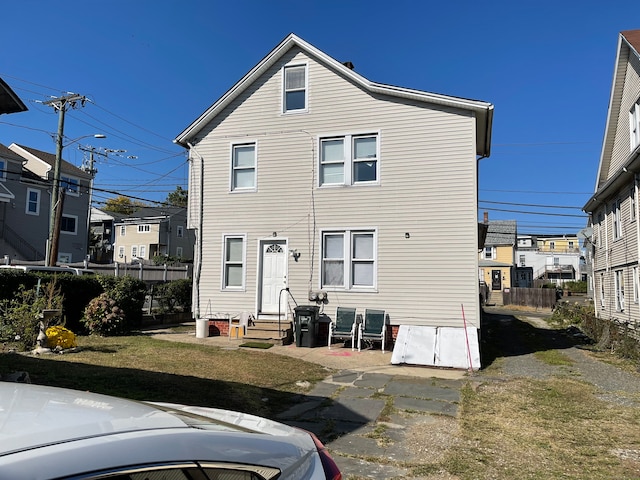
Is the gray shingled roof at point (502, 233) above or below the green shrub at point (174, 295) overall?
above

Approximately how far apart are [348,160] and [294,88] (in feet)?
9.43

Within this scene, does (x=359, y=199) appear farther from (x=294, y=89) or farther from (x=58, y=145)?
(x=58, y=145)

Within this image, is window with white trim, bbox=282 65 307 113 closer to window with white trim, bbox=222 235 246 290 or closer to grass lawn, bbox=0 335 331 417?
window with white trim, bbox=222 235 246 290

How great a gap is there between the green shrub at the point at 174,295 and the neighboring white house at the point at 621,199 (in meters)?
15.0

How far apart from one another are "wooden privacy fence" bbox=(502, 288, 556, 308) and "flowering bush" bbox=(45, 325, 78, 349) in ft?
98.0

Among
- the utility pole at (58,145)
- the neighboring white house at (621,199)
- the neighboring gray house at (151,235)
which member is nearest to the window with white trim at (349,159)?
the neighboring white house at (621,199)

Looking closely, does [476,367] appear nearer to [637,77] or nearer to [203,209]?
[203,209]

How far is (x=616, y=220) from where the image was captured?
16.1 metres

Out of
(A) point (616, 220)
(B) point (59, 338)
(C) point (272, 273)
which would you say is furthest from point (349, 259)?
(A) point (616, 220)

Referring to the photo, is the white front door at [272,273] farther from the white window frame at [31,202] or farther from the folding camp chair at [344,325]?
the white window frame at [31,202]

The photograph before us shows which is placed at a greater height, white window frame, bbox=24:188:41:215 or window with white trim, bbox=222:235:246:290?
white window frame, bbox=24:188:41:215

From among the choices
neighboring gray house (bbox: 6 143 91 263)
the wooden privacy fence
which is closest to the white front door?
neighboring gray house (bbox: 6 143 91 263)

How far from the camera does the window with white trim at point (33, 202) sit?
28.6 metres

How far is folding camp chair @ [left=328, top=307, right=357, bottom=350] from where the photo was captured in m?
11.4
